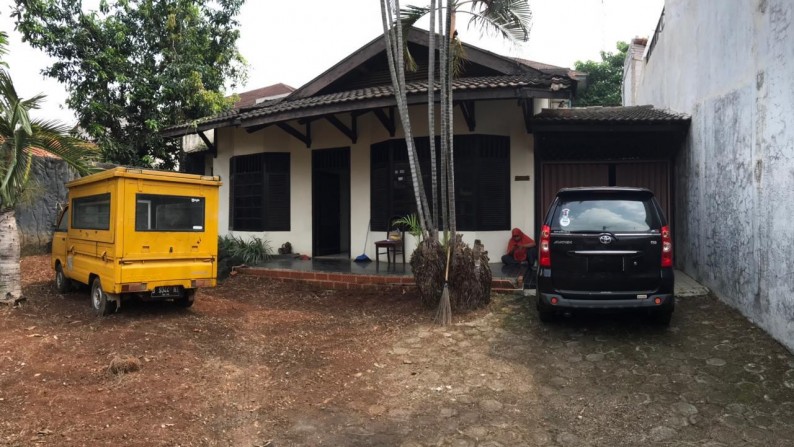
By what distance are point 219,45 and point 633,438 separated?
14.8m

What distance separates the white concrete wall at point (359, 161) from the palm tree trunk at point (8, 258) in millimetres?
5162

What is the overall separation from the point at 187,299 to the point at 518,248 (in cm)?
567

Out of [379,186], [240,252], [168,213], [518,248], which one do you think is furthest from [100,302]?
[518,248]

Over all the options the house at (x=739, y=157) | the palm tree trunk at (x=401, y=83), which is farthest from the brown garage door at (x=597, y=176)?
the palm tree trunk at (x=401, y=83)

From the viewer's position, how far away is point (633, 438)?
362 cm

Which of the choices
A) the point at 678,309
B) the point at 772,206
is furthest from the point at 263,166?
the point at 772,206

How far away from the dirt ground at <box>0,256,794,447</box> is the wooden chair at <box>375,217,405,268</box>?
2561 mm

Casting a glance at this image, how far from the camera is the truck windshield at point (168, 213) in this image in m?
6.38

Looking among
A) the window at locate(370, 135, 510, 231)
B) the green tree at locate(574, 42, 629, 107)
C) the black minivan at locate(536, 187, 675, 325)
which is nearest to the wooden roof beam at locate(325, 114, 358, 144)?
the window at locate(370, 135, 510, 231)

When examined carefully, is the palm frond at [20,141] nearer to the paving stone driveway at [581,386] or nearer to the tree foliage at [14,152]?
the tree foliage at [14,152]

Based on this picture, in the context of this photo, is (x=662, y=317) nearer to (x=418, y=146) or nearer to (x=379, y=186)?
(x=418, y=146)

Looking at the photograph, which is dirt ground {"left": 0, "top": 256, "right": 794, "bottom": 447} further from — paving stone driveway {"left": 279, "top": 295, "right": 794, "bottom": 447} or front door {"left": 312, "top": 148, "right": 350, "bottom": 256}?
front door {"left": 312, "top": 148, "right": 350, "bottom": 256}

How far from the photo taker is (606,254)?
5.16 m

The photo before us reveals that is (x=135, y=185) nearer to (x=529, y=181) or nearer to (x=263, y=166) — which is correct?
(x=263, y=166)
